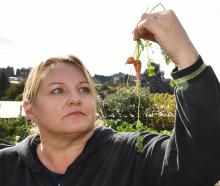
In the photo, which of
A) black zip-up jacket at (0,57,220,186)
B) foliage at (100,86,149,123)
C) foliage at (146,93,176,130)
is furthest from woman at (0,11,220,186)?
foliage at (146,93,176,130)

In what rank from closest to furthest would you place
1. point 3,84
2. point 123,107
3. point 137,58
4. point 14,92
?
point 137,58, point 123,107, point 14,92, point 3,84

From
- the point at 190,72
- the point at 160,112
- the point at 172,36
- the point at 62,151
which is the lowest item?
the point at 160,112

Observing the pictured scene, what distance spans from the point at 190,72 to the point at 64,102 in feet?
3.28

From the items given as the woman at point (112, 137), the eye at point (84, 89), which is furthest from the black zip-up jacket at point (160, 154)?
the eye at point (84, 89)

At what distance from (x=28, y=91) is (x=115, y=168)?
3.01 ft

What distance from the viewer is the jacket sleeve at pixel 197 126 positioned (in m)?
2.26

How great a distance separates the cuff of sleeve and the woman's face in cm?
84

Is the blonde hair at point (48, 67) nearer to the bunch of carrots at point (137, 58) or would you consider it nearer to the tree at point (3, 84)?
A: the bunch of carrots at point (137, 58)

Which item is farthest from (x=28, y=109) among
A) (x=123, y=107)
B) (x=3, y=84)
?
(x=3, y=84)

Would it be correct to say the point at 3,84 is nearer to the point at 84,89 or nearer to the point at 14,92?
the point at 14,92

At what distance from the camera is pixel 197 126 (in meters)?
2.28

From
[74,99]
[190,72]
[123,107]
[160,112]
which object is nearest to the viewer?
[190,72]

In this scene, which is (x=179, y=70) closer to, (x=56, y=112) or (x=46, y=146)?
(x=56, y=112)

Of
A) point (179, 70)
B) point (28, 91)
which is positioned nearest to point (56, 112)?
point (28, 91)
